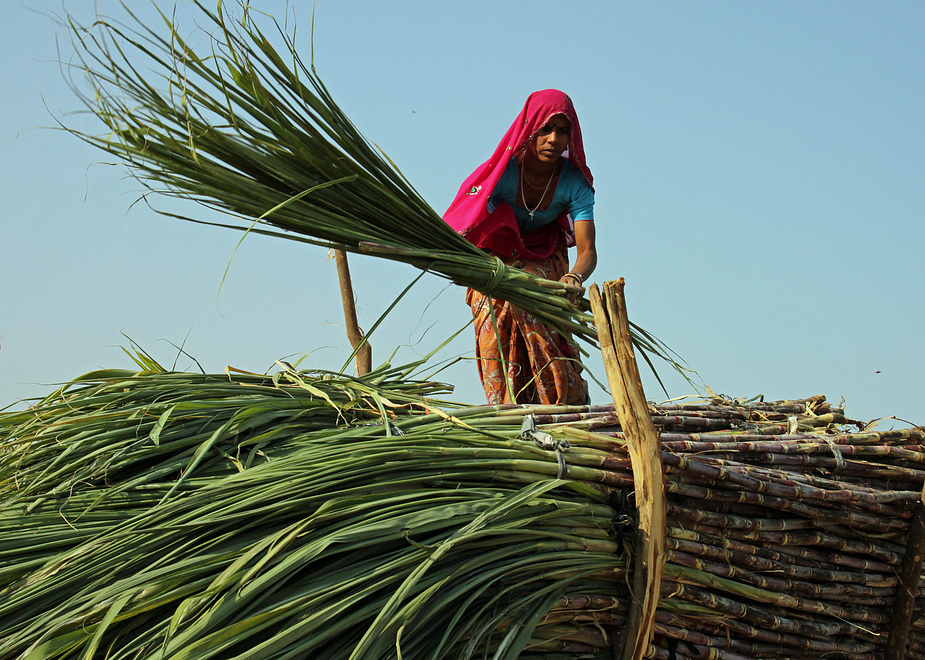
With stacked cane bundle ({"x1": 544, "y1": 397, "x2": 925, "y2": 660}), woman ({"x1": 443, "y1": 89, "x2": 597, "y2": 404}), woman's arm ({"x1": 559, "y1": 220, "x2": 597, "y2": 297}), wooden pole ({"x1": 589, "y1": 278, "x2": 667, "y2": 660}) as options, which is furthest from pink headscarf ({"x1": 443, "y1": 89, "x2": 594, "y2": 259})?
wooden pole ({"x1": 589, "y1": 278, "x2": 667, "y2": 660})

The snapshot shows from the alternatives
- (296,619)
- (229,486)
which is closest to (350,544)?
(296,619)

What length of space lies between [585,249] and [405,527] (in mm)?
1861

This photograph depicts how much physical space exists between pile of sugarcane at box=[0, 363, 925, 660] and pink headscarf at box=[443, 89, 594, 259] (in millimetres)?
954

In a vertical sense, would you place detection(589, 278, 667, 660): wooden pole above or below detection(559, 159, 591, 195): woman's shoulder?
below

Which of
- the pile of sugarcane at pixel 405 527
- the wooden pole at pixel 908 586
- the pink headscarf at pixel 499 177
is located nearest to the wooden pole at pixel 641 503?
the pile of sugarcane at pixel 405 527

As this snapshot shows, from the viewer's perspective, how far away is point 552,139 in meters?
3.00

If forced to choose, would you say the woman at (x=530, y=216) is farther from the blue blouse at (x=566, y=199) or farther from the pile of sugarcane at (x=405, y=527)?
the pile of sugarcane at (x=405, y=527)

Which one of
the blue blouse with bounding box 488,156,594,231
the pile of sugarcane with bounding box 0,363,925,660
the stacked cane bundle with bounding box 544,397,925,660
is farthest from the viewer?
the blue blouse with bounding box 488,156,594,231

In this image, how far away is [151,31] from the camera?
1854 millimetres

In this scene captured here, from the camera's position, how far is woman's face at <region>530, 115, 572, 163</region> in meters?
3.01

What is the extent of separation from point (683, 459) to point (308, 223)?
41.0 inches

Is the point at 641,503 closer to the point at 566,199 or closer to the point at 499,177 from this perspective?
the point at 499,177

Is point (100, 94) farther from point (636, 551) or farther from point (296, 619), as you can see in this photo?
point (636, 551)

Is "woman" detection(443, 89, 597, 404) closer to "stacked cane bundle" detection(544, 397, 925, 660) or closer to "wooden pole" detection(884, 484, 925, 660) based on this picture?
"stacked cane bundle" detection(544, 397, 925, 660)
